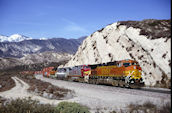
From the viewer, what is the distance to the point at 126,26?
122ft

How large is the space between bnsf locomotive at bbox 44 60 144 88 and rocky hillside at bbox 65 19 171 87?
4742 millimetres

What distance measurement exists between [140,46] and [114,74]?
409 inches

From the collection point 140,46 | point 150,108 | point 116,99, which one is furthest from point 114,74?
point 150,108

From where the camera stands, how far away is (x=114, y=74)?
2291 cm

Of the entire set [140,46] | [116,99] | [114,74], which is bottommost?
[116,99]

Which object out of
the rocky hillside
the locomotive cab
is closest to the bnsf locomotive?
the locomotive cab

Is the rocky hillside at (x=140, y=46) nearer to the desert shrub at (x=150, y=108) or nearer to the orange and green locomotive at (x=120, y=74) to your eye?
the orange and green locomotive at (x=120, y=74)

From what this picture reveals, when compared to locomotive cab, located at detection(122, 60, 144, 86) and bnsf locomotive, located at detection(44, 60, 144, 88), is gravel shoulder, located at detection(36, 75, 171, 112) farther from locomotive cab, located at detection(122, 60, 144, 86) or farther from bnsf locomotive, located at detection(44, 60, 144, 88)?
bnsf locomotive, located at detection(44, 60, 144, 88)

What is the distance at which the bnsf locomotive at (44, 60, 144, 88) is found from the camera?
20109mm

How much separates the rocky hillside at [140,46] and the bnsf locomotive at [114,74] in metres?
4.74

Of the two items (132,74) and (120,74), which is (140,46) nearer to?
(120,74)

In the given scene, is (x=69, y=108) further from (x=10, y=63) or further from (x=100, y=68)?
(x=10, y=63)

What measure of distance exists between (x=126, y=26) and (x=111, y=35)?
493 centimetres

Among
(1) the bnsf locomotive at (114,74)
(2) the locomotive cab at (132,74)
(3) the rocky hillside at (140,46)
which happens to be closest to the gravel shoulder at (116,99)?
(2) the locomotive cab at (132,74)
